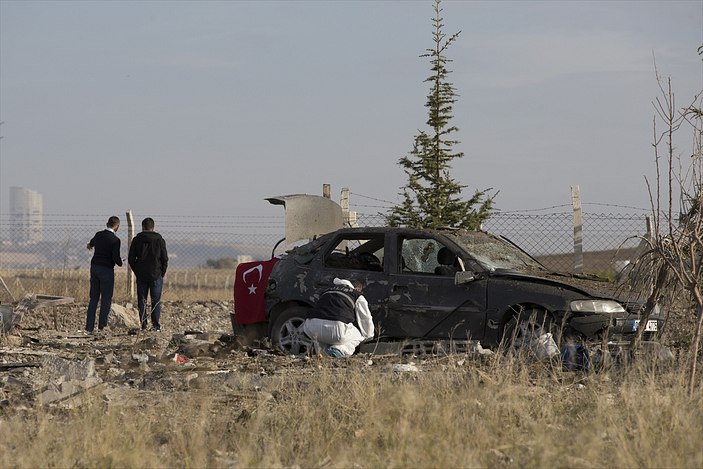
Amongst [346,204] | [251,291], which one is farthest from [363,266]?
[346,204]

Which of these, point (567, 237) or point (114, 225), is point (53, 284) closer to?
point (114, 225)

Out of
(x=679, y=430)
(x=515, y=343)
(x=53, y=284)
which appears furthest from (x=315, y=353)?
(x=53, y=284)

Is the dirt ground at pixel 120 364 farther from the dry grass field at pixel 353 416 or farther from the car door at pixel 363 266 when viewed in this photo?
the car door at pixel 363 266

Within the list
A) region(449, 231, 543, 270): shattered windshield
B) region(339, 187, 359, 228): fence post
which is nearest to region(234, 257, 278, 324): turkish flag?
region(449, 231, 543, 270): shattered windshield

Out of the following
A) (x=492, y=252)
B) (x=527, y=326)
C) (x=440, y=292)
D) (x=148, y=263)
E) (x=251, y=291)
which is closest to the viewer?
(x=527, y=326)

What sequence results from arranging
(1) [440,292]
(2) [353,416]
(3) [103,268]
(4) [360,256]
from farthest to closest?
1. (3) [103,268]
2. (4) [360,256]
3. (1) [440,292]
4. (2) [353,416]

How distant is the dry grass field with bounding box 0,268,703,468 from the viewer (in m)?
6.69

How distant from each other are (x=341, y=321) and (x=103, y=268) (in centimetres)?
660

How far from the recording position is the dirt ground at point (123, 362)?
9.21 metres

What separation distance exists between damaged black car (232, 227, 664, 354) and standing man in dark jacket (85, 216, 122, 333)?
4.57 metres

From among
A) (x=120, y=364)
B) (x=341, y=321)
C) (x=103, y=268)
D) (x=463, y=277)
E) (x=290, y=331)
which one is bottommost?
(x=120, y=364)

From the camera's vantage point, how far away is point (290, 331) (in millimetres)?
12133

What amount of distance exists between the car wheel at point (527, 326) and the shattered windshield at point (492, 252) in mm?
678

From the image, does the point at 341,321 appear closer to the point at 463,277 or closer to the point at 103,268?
the point at 463,277
